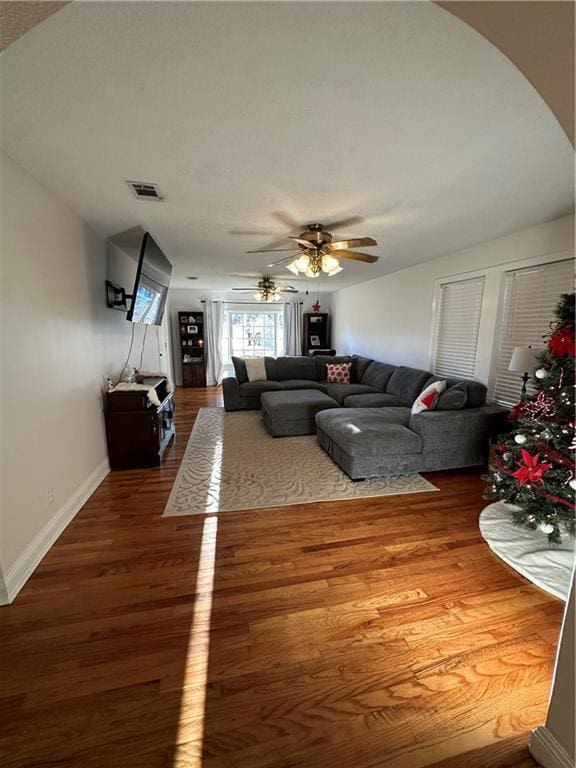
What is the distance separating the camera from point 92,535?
6.81 ft

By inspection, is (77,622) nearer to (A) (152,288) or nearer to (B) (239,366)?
(A) (152,288)

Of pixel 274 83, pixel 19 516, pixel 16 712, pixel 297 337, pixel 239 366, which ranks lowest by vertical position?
pixel 16 712

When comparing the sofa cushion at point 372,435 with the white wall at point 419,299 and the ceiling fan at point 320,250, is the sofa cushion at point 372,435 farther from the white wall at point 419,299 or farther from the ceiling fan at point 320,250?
the ceiling fan at point 320,250

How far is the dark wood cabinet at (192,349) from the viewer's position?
7035 millimetres

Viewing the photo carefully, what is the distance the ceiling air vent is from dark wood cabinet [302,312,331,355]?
561 centimetres

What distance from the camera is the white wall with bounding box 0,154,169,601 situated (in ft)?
5.41

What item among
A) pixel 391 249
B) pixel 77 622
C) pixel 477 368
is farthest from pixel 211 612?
pixel 391 249

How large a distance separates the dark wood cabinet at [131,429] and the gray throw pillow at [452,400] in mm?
2877

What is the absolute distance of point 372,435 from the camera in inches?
108

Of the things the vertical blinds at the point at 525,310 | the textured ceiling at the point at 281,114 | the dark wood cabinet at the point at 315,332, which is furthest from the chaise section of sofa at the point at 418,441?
the dark wood cabinet at the point at 315,332

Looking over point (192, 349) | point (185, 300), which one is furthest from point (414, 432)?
point (185, 300)

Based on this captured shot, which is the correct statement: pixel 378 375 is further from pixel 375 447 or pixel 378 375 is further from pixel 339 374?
pixel 375 447

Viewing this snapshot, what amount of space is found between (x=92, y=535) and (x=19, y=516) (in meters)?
0.50

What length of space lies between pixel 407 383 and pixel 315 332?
12.9 feet
